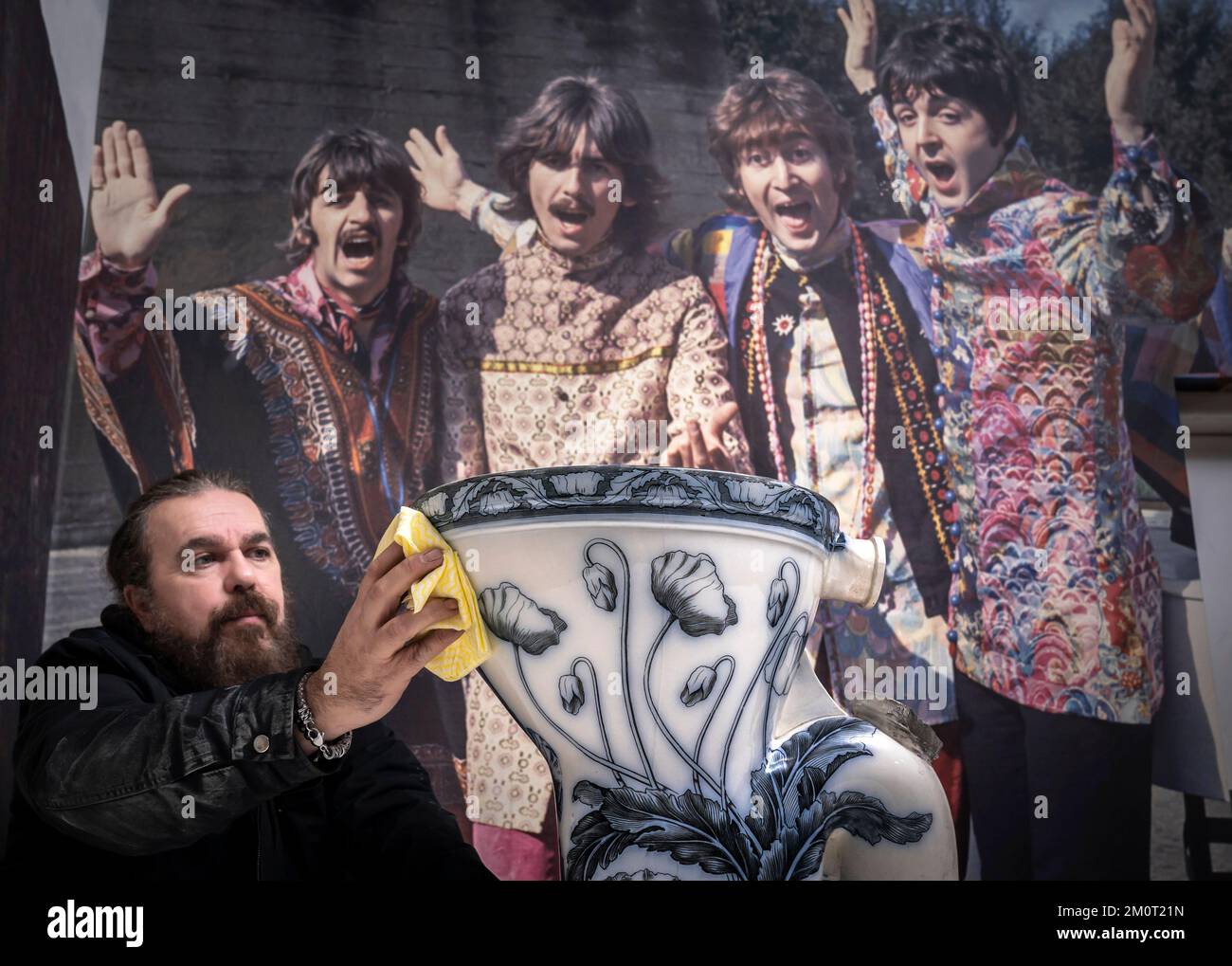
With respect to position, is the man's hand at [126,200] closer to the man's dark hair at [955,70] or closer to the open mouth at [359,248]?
the open mouth at [359,248]

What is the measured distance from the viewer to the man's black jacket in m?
1.02

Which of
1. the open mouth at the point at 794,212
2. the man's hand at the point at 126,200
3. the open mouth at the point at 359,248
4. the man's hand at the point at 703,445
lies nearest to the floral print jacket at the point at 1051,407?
the open mouth at the point at 794,212

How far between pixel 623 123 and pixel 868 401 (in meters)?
0.97

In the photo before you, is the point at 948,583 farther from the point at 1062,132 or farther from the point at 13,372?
the point at 13,372

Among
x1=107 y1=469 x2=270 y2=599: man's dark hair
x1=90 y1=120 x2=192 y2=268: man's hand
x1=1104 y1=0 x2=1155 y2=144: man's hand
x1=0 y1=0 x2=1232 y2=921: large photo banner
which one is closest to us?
x1=107 y1=469 x2=270 y2=599: man's dark hair

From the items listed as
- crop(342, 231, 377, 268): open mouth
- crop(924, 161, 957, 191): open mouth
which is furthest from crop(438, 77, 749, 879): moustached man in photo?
crop(924, 161, 957, 191): open mouth

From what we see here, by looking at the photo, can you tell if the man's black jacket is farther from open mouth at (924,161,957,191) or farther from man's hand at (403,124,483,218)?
open mouth at (924,161,957,191)

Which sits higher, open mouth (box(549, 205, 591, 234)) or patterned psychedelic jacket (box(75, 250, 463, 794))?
open mouth (box(549, 205, 591, 234))

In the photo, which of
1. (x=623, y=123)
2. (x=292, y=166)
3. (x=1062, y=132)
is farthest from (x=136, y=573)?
(x=1062, y=132)

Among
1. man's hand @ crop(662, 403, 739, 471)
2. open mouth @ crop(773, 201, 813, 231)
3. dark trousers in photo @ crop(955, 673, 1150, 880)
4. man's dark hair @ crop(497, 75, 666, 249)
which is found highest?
man's dark hair @ crop(497, 75, 666, 249)

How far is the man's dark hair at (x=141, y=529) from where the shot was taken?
1526 millimetres

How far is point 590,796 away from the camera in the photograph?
100 centimetres

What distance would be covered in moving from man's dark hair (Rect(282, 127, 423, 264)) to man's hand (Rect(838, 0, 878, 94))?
118 centimetres

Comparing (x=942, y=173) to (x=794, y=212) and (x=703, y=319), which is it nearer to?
(x=794, y=212)
